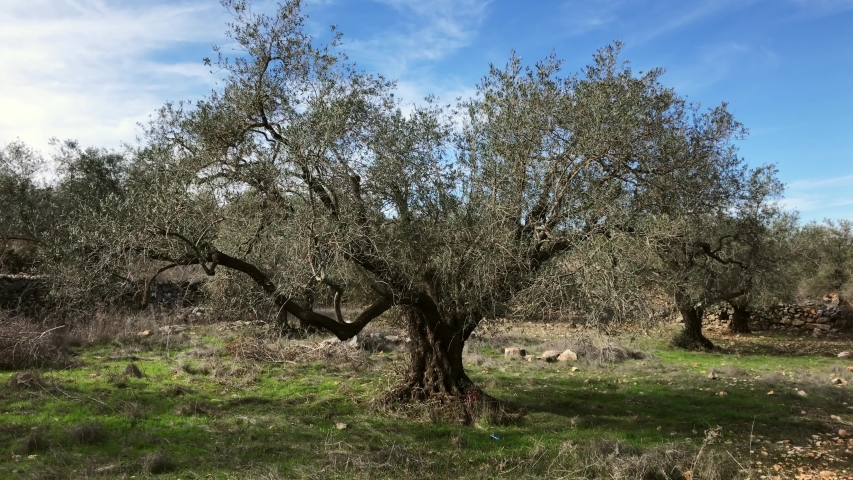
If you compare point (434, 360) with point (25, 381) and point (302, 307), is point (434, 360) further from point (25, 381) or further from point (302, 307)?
point (25, 381)

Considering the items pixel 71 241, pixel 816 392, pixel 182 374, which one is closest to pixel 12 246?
pixel 182 374

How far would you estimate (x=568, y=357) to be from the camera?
17750mm

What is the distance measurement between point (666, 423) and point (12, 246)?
22.8 m

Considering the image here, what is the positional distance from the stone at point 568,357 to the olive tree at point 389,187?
8930 millimetres

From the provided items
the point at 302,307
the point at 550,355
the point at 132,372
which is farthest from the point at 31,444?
the point at 550,355

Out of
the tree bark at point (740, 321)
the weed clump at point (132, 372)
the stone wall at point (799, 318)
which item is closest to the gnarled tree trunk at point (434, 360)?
the weed clump at point (132, 372)

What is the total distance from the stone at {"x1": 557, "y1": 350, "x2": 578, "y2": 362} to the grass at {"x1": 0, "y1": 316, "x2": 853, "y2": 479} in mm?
912

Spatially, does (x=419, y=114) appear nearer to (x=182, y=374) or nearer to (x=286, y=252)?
(x=286, y=252)

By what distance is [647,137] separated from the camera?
9.72 meters

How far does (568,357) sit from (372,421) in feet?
32.1

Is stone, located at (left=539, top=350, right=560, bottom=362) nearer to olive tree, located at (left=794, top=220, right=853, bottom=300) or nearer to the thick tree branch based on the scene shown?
the thick tree branch

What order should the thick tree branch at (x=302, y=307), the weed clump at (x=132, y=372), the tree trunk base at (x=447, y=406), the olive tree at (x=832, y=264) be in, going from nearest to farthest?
the thick tree branch at (x=302, y=307)
the tree trunk base at (x=447, y=406)
the weed clump at (x=132, y=372)
the olive tree at (x=832, y=264)

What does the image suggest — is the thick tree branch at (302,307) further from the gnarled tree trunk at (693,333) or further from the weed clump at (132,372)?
the gnarled tree trunk at (693,333)

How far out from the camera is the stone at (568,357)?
17603mm
